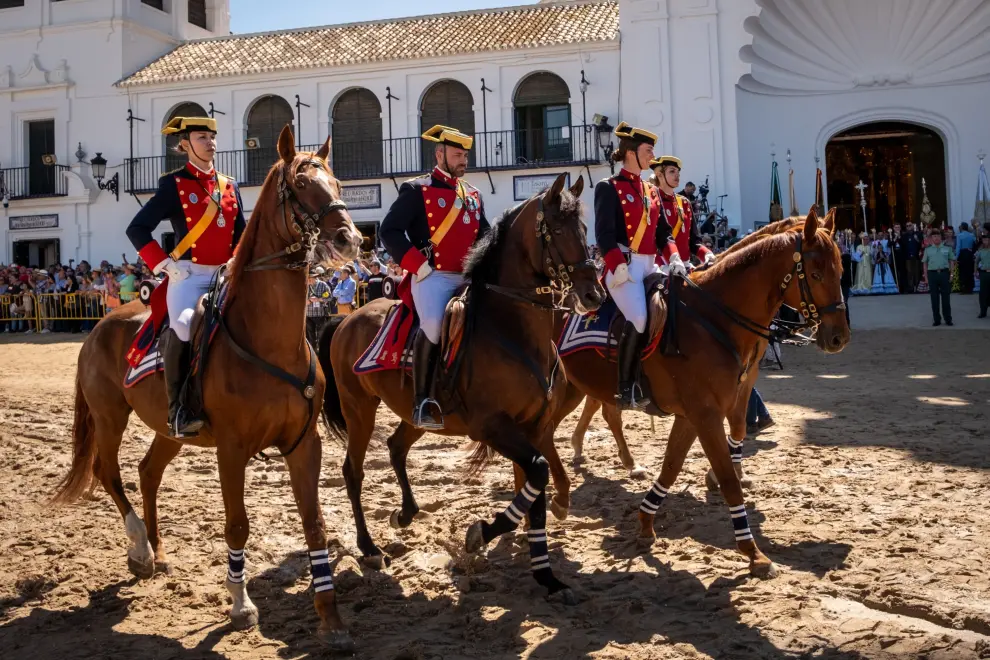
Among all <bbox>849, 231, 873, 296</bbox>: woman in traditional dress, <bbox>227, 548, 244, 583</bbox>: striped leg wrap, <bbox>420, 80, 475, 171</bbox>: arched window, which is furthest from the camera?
<bbox>420, 80, 475, 171</bbox>: arched window

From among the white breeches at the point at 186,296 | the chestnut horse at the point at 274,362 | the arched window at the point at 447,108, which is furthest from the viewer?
the arched window at the point at 447,108

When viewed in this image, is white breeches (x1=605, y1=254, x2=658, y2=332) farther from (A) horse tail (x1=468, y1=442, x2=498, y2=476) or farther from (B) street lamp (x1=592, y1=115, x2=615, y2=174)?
(B) street lamp (x1=592, y1=115, x2=615, y2=174)

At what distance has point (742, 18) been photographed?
25.7 metres

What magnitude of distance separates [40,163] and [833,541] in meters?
33.1

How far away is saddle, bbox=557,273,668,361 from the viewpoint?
270 inches

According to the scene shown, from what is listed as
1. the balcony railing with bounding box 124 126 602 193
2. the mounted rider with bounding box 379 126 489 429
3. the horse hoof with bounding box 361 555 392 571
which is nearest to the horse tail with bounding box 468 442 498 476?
the mounted rider with bounding box 379 126 489 429

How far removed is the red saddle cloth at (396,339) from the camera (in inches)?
264

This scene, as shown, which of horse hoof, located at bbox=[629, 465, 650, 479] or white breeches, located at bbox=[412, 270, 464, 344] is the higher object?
white breeches, located at bbox=[412, 270, 464, 344]

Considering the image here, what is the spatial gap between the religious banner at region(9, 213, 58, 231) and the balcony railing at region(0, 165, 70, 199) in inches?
30.9

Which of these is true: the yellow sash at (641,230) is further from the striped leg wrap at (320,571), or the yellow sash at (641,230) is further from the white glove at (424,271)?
the striped leg wrap at (320,571)

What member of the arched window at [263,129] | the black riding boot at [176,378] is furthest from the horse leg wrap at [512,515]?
the arched window at [263,129]

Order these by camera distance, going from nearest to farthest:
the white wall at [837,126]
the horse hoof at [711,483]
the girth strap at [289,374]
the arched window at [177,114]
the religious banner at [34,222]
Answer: the girth strap at [289,374] < the horse hoof at [711,483] < the white wall at [837,126] < the arched window at [177,114] < the religious banner at [34,222]

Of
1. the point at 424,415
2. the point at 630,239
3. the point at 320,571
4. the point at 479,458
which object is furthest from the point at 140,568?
the point at 630,239

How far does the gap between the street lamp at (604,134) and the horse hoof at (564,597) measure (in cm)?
2060
